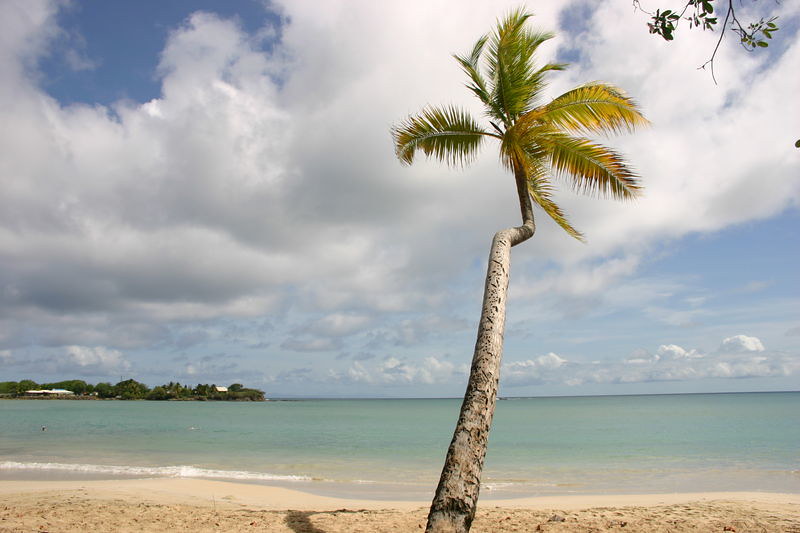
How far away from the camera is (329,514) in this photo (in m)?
8.49

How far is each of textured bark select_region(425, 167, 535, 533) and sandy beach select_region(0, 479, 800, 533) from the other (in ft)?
7.91

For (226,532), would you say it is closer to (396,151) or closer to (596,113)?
(396,151)

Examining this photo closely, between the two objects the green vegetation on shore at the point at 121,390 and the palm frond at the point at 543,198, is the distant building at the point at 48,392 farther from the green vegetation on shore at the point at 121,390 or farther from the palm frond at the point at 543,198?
the palm frond at the point at 543,198

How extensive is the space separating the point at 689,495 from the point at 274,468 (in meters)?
12.4

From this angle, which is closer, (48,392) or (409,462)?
(409,462)

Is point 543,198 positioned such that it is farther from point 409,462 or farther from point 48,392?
point 48,392

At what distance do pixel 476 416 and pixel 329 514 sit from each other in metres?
4.17

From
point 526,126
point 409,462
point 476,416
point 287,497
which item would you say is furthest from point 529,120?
point 409,462

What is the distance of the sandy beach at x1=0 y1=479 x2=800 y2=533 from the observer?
24.5ft

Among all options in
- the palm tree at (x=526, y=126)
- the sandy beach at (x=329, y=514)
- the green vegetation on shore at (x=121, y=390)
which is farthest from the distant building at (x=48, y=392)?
the palm tree at (x=526, y=126)

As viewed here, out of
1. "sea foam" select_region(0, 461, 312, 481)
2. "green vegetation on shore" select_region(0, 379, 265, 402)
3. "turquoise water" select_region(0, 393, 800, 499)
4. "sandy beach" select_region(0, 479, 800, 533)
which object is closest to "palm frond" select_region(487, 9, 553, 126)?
"sandy beach" select_region(0, 479, 800, 533)

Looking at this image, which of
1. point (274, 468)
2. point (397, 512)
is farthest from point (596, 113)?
point (274, 468)

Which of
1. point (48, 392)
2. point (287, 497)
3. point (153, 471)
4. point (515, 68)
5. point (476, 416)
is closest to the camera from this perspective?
point (476, 416)

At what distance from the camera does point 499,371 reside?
6129mm
